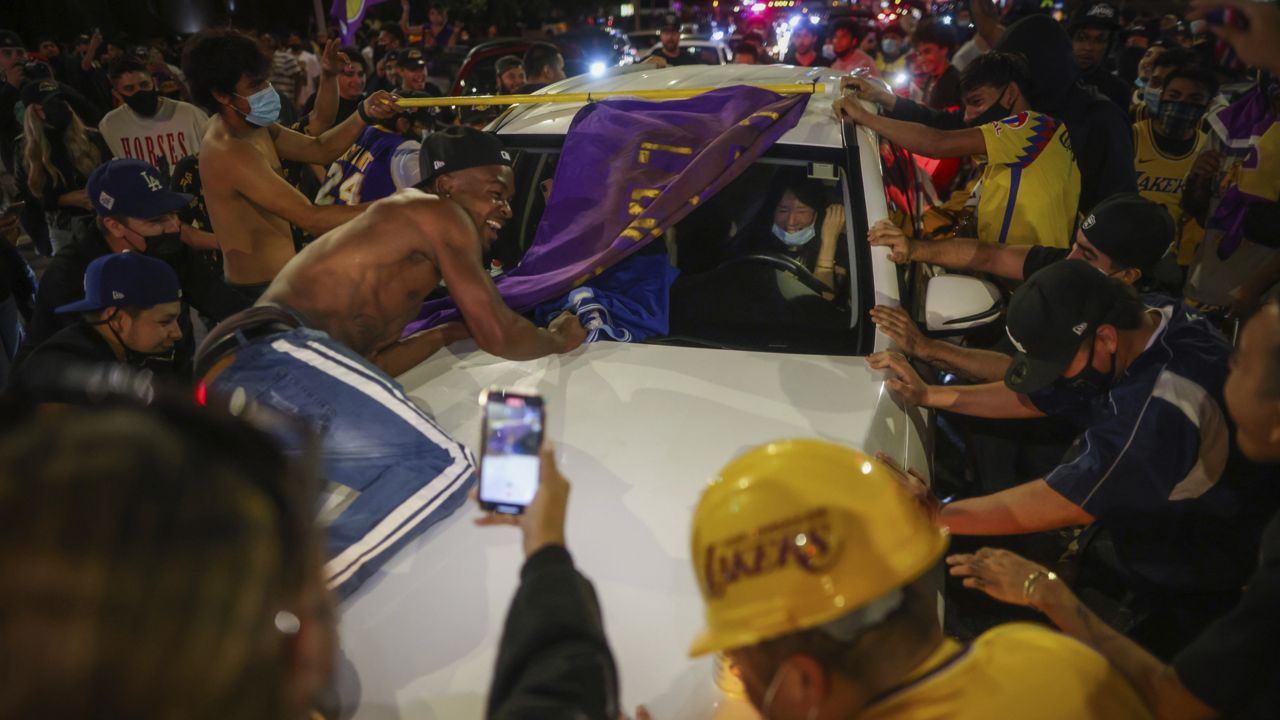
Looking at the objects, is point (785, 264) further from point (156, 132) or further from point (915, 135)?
point (156, 132)

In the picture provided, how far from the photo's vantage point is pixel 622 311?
2777 millimetres

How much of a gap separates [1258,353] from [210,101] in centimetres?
380

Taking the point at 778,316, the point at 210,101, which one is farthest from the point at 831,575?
the point at 210,101

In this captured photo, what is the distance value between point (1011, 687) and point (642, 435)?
1225 millimetres

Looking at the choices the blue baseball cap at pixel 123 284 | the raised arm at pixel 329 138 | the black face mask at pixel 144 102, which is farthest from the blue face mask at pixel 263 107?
the black face mask at pixel 144 102

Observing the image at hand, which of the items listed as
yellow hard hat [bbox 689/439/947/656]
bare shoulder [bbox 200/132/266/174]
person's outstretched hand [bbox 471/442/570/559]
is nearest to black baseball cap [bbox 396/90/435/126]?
bare shoulder [bbox 200/132/266/174]

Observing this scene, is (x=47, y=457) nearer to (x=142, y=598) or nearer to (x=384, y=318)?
(x=142, y=598)

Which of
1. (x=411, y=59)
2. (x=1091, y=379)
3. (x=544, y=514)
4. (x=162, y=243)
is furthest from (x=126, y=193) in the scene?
(x=411, y=59)

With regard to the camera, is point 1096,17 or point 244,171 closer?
point 244,171

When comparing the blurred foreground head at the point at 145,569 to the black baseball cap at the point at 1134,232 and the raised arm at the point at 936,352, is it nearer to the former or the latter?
the raised arm at the point at 936,352

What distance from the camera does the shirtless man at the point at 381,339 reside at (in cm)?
186

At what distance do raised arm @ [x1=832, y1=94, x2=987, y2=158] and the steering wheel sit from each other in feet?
1.96

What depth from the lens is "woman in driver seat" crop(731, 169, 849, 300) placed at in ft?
9.51

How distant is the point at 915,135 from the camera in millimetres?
3105
